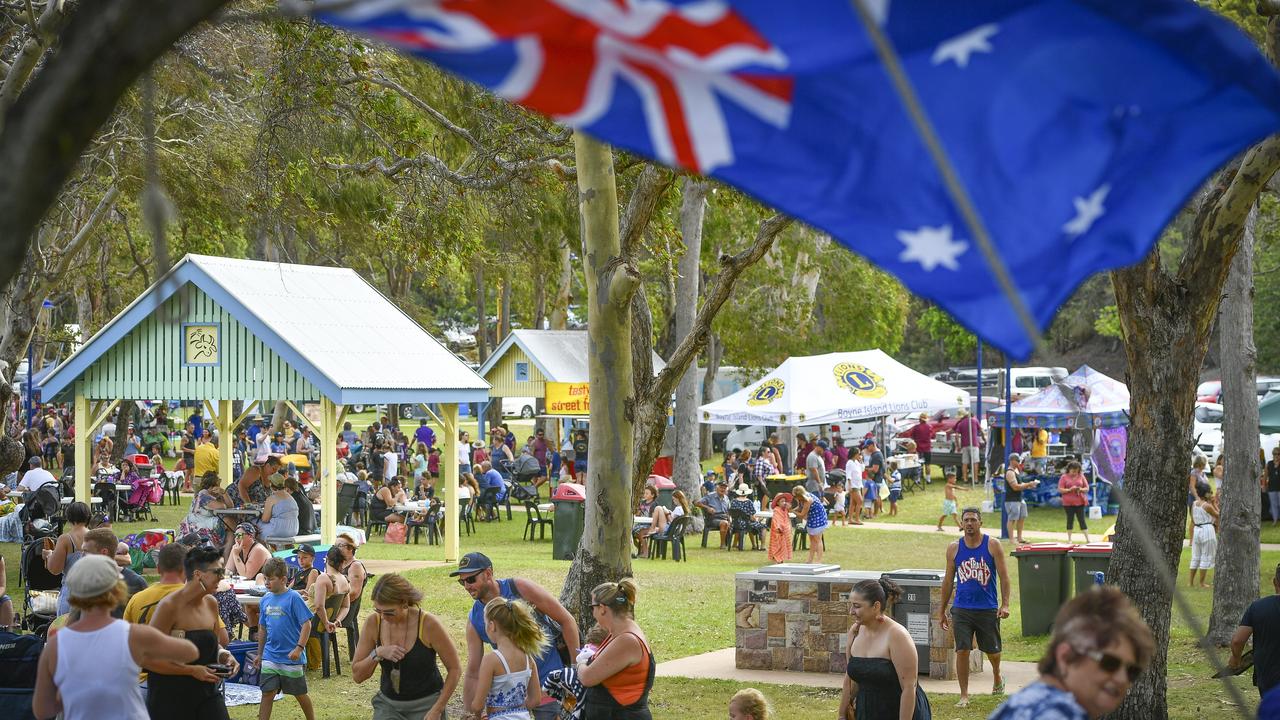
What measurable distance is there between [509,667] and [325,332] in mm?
13487

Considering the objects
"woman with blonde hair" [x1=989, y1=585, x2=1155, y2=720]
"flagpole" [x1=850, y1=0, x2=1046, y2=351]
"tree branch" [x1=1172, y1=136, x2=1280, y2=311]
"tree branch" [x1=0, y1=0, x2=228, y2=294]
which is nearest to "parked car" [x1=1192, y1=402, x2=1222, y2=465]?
"tree branch" [x1=1172, y1=136, x2=1280, y2=311]

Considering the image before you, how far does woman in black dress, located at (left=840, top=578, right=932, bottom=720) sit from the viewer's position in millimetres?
7316

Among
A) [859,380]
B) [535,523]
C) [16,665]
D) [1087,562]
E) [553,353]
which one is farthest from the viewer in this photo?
[553,353]

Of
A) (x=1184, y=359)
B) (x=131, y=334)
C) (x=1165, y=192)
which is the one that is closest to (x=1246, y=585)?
(x=1184, y=359)

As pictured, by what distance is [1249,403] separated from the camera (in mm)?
15000

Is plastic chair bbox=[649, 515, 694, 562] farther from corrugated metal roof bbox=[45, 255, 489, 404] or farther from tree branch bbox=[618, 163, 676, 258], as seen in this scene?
tree branch bbox=[618, 163, 676, 258]

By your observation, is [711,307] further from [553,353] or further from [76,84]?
Answer: [553,353]

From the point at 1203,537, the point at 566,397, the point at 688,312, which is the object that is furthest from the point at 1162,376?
the point at 566,397

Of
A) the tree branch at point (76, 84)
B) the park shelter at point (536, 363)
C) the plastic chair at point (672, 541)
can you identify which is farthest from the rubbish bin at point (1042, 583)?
the park shelter at point (536, 363)

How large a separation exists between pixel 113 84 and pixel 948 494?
25.7 metres

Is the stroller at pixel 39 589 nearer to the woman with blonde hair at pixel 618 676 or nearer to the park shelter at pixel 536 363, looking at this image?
the woman with blonde hair at pixel 618 676

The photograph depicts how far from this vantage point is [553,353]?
36688 mm

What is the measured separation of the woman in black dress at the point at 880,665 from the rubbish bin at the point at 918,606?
5.17m

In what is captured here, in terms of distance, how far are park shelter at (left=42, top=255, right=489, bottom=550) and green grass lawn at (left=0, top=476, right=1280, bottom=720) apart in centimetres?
228
